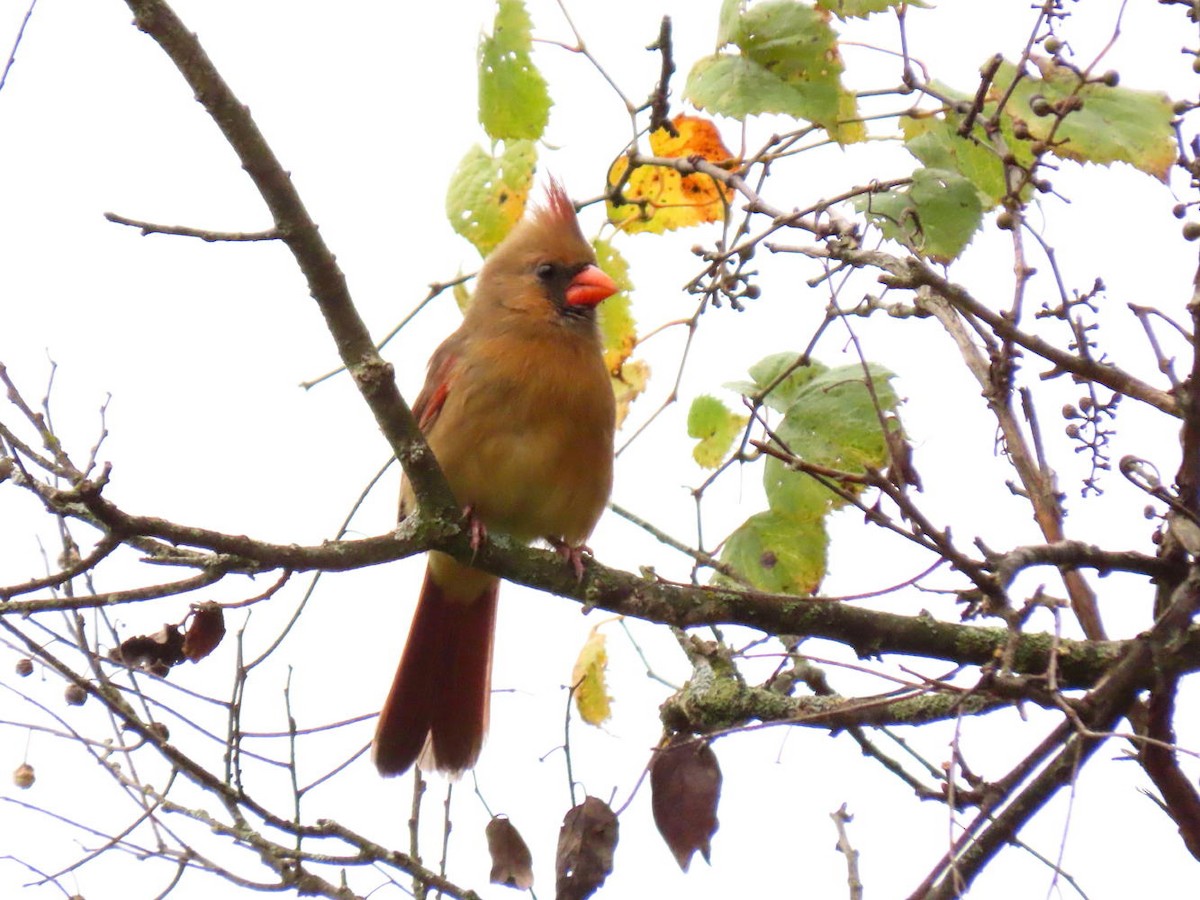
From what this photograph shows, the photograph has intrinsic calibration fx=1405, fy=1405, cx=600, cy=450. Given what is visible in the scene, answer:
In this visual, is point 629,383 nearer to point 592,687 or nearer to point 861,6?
Result: point 592,687

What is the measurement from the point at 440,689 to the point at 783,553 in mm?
1447

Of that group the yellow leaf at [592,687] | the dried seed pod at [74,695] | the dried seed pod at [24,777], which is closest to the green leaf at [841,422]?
the yellow leaf at [592,687]

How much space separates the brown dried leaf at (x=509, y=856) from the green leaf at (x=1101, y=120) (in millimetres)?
1576

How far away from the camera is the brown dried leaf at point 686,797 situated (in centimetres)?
240

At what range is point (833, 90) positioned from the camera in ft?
8.03

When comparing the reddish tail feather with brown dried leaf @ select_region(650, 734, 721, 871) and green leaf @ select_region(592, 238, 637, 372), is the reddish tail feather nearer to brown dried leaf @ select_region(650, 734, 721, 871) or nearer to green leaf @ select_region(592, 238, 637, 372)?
green leaf @ select_region(592, 238, 637, 372)

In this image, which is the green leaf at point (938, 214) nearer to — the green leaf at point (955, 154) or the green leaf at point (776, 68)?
the green leaf at point (955, 154)

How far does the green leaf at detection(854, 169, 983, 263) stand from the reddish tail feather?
1874 mm

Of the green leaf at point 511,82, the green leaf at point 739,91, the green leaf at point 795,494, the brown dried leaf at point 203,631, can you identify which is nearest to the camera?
the brown dried leaf at point 203,631

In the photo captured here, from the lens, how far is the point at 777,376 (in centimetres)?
280

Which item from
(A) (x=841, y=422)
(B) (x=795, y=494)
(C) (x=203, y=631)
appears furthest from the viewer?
(B) (x=795, y=494)

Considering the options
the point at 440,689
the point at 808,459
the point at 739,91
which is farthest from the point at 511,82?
the point at 440,689

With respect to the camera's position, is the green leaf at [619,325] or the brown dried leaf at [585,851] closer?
the brown dried leaf at [585,851]

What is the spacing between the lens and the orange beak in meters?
3.71
